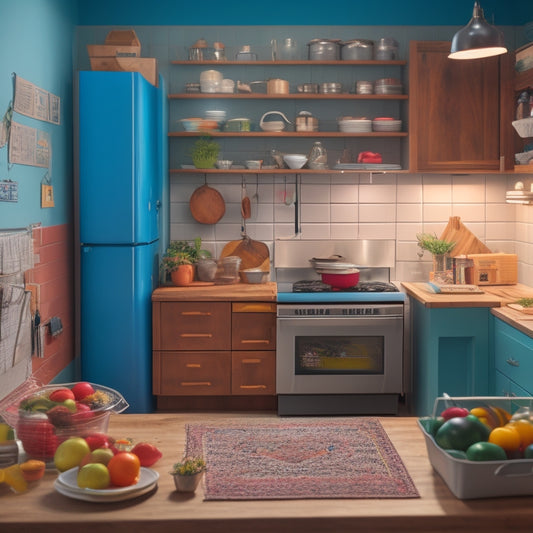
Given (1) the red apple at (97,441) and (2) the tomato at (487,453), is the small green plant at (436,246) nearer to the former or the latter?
(2) the tomato at (487,453)

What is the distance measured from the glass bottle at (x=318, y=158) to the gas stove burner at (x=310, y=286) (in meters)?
0.81

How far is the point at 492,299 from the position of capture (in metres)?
4.64

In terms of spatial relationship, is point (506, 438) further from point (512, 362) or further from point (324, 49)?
point (324, 49)

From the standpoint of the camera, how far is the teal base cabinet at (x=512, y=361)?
3.90 meters

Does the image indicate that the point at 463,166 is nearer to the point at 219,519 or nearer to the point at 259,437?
the point at 259,437

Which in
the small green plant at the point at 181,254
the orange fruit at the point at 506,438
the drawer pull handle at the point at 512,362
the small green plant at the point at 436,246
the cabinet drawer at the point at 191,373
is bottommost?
the cabinet drawer at the point at 191,373

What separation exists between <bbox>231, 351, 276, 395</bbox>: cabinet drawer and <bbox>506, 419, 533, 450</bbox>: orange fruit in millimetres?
3341

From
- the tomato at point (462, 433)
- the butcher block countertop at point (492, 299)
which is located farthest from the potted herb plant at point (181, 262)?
the tomato at point (462, 433)

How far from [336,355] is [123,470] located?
11.2 ft

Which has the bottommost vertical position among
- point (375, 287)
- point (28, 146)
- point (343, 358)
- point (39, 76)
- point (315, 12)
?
point (343, 358)

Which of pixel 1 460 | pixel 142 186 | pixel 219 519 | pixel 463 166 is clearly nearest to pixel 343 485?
pixel 219 519

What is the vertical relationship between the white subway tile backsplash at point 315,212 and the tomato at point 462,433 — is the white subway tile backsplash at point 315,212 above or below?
above

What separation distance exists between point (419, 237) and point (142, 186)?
201cm

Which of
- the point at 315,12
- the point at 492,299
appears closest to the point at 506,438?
the point at 492,299
